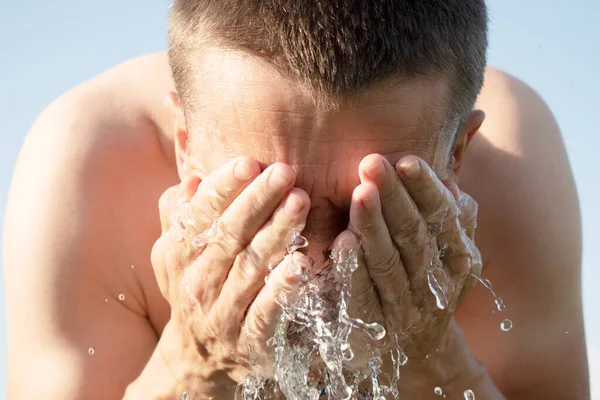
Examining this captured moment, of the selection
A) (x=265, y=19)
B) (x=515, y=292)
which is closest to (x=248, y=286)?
(x=265, y=19)

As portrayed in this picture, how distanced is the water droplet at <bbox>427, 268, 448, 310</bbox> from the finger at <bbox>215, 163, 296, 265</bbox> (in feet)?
1.57

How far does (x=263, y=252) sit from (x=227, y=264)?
5.1 inches

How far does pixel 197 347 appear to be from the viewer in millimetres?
2420

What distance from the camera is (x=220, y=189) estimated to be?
2.04 meters

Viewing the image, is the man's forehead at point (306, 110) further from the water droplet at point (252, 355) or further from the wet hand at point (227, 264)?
the water droplet at point (252, 355)

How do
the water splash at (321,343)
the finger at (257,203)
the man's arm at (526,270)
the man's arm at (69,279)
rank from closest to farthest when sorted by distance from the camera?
the finger at (257,203) < the water splash at (321,343) < the man's arm at (69,279) < the man's arm at (526,270)

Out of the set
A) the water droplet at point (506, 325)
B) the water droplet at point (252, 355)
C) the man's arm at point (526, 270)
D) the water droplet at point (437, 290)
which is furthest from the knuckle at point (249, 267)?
the water droplet at point (506, 325)

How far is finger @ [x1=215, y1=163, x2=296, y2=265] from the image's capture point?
6.49 feet

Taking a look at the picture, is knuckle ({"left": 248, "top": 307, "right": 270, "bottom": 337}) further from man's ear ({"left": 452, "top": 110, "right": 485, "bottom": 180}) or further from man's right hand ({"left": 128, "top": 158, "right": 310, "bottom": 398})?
man's ear ({"left": 452, "top": 110, "right": 485, "bottom": 180})

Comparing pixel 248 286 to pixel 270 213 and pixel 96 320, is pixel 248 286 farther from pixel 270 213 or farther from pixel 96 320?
pixel 96 320

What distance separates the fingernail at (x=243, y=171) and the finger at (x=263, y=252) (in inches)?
4.0

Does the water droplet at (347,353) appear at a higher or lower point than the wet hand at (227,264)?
lower

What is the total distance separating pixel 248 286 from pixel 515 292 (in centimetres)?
133

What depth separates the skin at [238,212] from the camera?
210 centimetres
